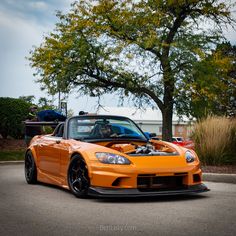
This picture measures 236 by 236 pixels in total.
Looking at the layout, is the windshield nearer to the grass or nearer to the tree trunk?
the grass

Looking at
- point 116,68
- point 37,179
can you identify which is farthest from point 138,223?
point 116,68

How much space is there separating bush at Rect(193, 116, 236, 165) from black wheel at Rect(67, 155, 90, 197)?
599 cm

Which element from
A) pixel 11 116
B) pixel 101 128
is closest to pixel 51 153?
pixel 101 128

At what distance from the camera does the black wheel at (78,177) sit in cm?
826

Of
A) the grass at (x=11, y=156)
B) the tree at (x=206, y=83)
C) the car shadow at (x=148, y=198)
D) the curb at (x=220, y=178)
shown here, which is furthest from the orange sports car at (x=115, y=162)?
the tree at (x=206, y=83)

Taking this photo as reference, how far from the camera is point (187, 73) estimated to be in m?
27.0

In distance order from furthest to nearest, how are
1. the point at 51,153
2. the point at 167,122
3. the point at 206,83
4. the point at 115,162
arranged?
the point at 167,122, the point at 206,83, the point at 51,153, the point at 115,162

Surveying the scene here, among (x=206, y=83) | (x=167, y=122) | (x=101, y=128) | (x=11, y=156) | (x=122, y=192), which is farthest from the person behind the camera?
(x=167, y=122)

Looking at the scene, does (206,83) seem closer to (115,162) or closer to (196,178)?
(196,178)

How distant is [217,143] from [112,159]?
6380mm

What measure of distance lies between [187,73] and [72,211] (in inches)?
A: 811

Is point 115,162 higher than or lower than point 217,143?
lower

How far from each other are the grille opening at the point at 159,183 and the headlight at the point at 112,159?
323 millimetres

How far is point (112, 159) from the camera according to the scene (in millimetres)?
8008
